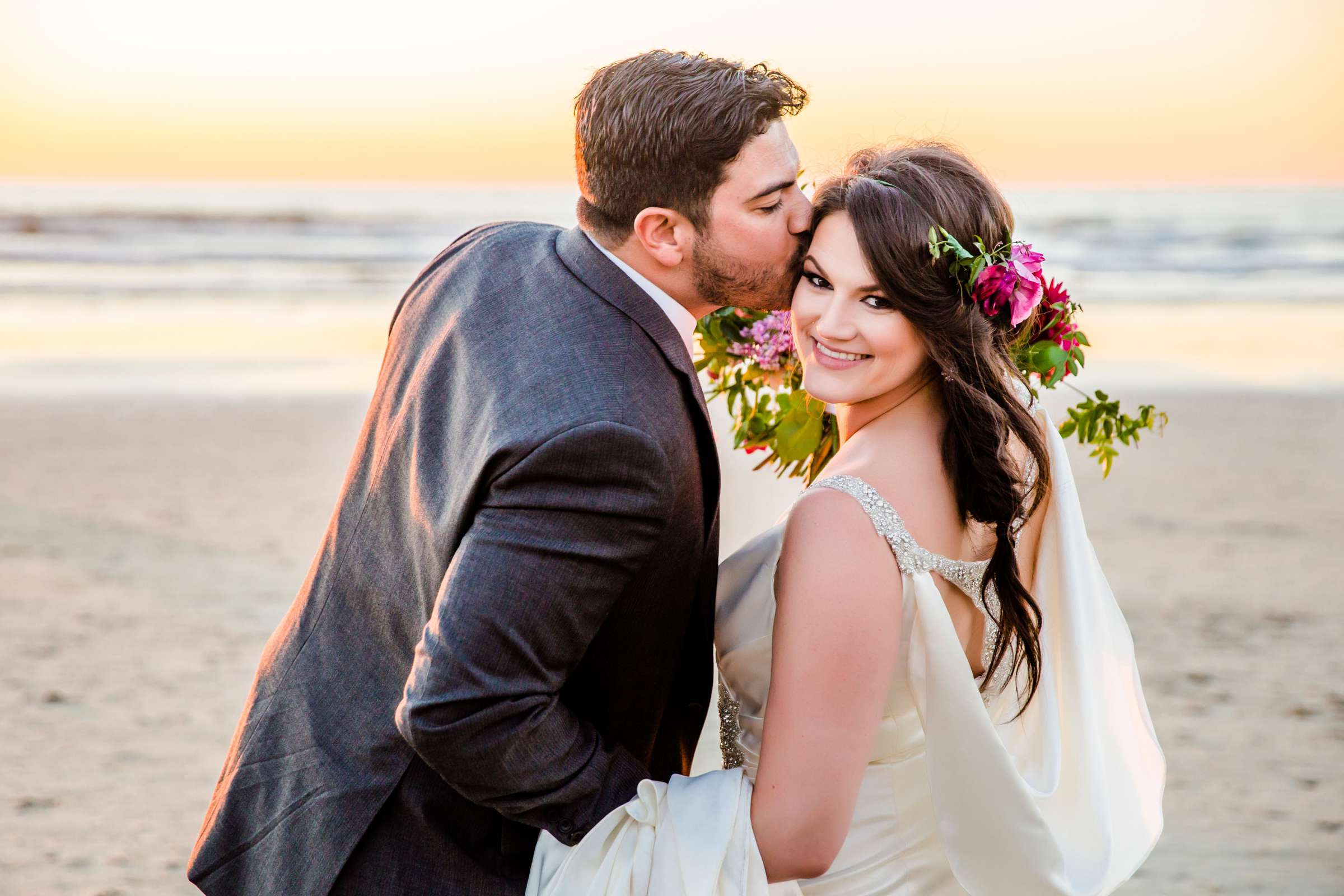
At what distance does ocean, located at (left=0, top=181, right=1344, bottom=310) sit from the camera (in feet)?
57.9

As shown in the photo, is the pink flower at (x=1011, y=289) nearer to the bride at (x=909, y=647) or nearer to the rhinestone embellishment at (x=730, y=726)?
the bride at (x=909, y=647)

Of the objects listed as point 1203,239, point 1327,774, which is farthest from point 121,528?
point 1203,239

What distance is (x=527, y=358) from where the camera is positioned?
202 cm

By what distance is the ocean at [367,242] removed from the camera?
57.9 ft

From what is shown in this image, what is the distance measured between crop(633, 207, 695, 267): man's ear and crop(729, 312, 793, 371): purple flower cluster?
2.05 ft

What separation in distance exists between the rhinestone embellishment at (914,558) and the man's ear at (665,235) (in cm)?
51

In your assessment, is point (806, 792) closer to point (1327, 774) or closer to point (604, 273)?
point (604, 273)

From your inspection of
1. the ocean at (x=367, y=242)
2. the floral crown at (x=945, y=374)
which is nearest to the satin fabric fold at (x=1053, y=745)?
the floral crown at (x=945, y=374)

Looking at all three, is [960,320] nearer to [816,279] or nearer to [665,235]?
[816,279]

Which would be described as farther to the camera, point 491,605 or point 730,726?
point 730,726

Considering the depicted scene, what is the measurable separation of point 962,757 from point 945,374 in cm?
75

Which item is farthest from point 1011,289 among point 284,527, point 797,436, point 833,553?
point 284,527

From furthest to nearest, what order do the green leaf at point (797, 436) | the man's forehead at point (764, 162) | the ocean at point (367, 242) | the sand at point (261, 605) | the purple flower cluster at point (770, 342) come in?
1. the ocean at point (367, 242)
2. the sand at point (261, 605)
3. the green leaf at point (797, 436)
4. the purple flower cluster at point (770, 342)
5. the man's forehead at point (764, 162)

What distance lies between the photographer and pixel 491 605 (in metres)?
1.86
